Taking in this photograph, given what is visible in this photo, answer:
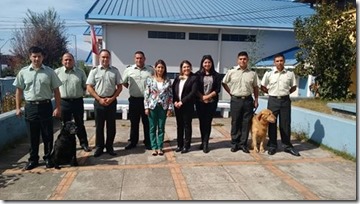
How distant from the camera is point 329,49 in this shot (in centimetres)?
877

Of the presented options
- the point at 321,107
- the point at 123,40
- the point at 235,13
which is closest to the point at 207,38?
the point at 235,13

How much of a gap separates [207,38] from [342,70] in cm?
741

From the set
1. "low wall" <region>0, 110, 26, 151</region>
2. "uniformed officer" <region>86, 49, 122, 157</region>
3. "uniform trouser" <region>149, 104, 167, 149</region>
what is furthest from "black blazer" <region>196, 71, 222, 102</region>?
"low wall" <region>0, 110, 26, 151</region>

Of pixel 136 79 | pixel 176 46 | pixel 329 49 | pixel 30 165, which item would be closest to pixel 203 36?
pixel 176 46

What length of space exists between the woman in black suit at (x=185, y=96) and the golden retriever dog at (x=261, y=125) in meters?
1.18

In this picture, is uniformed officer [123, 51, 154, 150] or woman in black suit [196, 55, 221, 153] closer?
woman in black suit [196, 55, 221, 153]

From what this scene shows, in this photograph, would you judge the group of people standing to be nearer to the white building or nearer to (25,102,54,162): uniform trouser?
(25,102,54,162): uniform trouser

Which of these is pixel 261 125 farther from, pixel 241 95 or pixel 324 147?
pixel 324 147

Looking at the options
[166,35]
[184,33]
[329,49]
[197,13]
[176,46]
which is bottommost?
[329,49]

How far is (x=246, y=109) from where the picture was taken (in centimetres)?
557

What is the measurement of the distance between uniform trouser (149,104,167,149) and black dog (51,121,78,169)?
1258mm

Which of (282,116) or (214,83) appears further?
(282,116)

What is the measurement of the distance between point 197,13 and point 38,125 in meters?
12.7

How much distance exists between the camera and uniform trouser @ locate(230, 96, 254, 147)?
5.56 m
